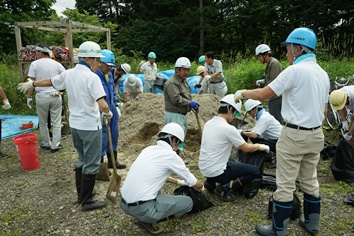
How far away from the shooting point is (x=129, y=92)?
8.00 metres

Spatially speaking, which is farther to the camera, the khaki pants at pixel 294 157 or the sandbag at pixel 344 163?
the sandbag at pixel 344 163

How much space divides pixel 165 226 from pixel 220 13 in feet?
68.3

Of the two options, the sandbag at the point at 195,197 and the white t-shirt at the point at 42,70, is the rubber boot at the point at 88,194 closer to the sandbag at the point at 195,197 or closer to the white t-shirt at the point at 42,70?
the sandbag at the point at 195,197

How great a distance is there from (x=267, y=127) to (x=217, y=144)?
1.32 m

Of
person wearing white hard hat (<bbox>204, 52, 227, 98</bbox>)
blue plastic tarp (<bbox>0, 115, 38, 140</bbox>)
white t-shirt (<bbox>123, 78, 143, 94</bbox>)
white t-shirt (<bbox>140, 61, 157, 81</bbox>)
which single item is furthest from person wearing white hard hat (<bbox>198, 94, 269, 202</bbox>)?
white t-shirt (<bbox>140, 61, 157, 81</bbox>)

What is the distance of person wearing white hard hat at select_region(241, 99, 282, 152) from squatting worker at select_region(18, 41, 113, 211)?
210 centimetres

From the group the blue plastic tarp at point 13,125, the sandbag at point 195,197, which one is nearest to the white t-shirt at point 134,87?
the blue plastic tarp at point 13,125

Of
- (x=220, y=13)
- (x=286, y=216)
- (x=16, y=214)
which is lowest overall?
(x=16, y=214)

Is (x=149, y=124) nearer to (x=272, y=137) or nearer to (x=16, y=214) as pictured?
(x=272, y=137)

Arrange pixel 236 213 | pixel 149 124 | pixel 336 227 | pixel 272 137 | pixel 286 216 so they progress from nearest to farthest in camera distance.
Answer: pixel 286 216
pixel 336 227
pixel 236 213
pixel 272 137
pixel 149 124

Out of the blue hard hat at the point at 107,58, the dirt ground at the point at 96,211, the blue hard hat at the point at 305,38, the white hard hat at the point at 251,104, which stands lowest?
the dirt ground at the point at 96,211

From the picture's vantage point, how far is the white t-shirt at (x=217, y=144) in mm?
3043

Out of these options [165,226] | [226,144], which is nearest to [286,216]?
[226,144]

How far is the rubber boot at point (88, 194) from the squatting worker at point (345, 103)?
3.09 m
